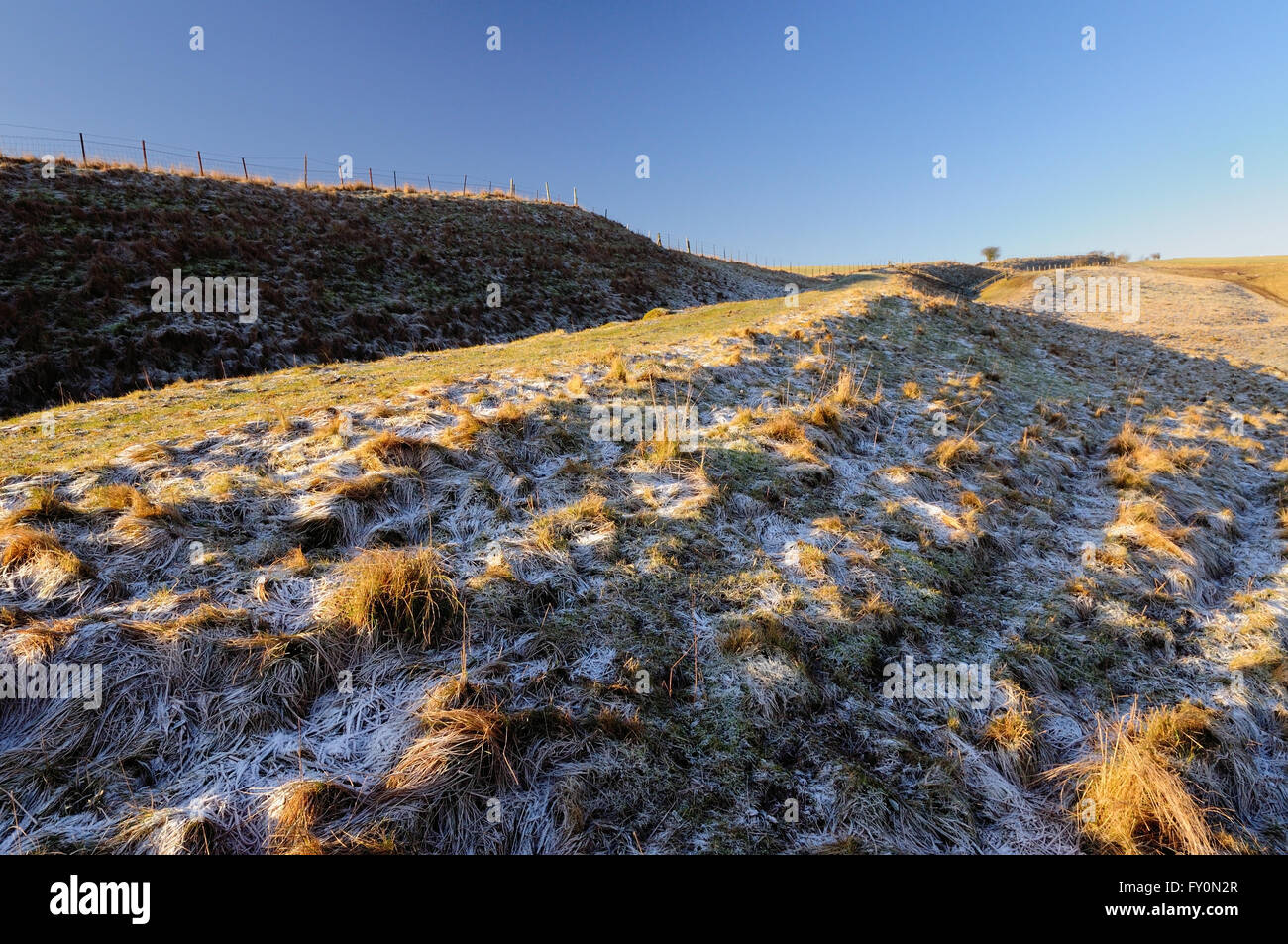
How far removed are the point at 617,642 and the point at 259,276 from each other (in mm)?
25571

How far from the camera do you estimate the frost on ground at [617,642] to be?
361 cm

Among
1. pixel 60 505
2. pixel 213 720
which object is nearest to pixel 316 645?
pixel 213 720

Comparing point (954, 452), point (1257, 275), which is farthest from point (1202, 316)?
point (954, 452)

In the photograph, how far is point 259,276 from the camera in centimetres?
2264
